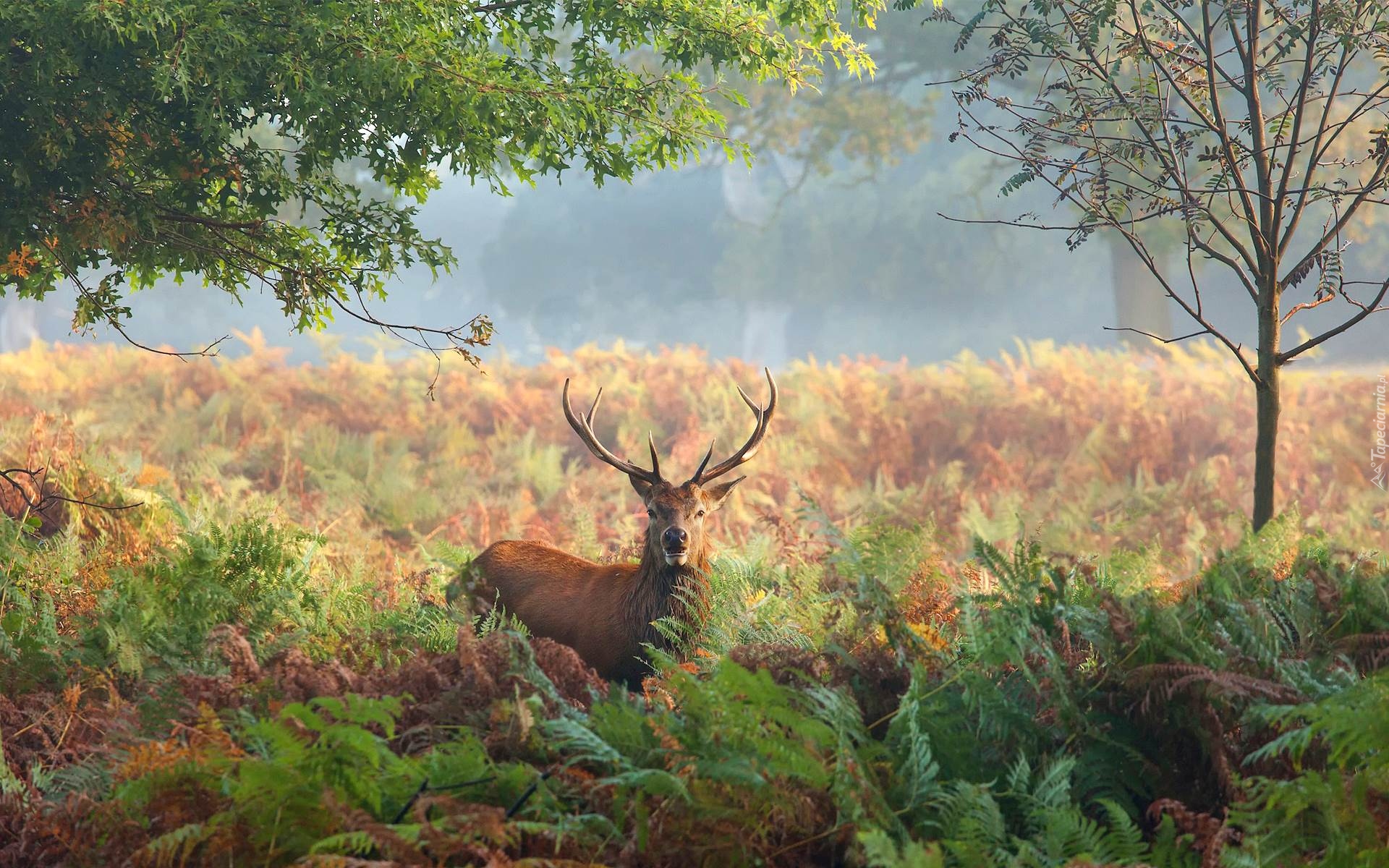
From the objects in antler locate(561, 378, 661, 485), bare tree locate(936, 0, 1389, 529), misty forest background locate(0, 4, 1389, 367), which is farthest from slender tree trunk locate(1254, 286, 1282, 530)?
misty forest background locate(0, 4, 1389, 367)

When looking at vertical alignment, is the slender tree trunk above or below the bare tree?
below

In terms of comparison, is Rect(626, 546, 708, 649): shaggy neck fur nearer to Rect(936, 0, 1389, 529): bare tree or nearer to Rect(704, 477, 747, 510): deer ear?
Rect(704, 477, 747, 510): deer ear

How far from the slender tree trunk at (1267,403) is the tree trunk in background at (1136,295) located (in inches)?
1017

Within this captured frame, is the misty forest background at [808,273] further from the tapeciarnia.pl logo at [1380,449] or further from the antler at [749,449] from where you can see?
the antler at [749,449]

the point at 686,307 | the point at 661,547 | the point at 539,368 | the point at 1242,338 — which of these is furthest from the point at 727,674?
the point at 686,307

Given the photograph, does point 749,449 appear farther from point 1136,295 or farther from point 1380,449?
point 1136,295

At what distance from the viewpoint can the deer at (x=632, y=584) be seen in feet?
20.1

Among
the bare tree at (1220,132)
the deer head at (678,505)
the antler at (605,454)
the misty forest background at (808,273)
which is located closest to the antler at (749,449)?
the deer head at (678,505)

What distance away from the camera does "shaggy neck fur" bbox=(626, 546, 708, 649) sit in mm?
6070

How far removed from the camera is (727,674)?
2.62m

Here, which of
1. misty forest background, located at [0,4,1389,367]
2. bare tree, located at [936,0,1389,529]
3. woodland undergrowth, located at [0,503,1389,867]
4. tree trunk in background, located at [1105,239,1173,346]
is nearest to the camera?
woodland undergrowth, located at [0,503,1389,867]

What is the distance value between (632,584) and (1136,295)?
2835 centimetres

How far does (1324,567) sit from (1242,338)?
43642 mm

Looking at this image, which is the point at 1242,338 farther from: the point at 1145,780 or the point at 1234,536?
the point at 1145,780
